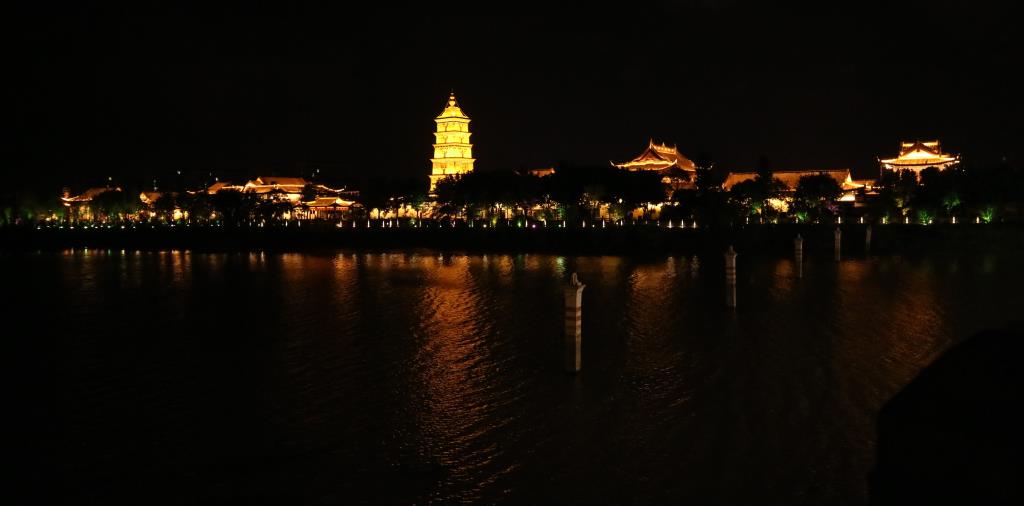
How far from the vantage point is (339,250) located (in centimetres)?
6544

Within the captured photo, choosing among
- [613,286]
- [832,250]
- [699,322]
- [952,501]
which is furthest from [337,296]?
[832,250]

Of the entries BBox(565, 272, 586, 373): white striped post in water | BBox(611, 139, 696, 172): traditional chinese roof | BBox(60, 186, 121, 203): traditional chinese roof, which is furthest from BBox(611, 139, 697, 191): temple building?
BBox(60, 186, 121, 203): traditional chinese roof

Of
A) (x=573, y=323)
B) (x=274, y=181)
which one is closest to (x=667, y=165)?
(x=274, y=181)

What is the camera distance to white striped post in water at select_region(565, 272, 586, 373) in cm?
1577

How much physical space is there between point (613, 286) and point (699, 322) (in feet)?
36.5

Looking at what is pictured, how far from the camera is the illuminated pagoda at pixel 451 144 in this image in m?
94.8

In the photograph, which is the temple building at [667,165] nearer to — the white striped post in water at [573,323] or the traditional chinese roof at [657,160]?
the traditional chinese roof at [657,160]

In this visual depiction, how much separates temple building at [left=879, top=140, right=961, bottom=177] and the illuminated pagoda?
49.7 metres

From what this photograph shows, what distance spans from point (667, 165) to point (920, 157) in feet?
92.2

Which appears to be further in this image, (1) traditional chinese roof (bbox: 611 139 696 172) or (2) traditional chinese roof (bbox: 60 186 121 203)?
(2) traditional chinese roof (bbox: 60 186 121 203)

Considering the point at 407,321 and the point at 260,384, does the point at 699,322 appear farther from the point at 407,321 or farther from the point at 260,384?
the point at 260,384

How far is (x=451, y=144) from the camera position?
95125 millimetres

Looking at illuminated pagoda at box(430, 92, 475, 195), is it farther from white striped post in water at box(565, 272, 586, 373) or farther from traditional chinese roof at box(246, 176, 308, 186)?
white striped post in water at box(565, 272, 586, 373)

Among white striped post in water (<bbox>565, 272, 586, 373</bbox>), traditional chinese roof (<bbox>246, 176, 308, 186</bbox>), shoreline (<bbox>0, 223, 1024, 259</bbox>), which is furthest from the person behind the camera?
traditional chinese roof (<bbox>246, 176, 308, 186</bbox>)
